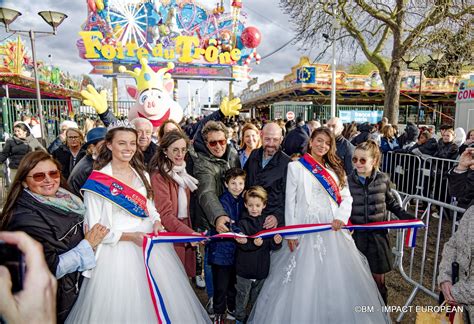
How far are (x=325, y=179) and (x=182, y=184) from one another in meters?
1.27

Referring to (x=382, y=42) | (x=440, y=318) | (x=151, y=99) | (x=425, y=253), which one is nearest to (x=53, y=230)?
(x=440, y=318)

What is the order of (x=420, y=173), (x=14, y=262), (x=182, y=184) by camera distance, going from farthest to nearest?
(x=420, y=173) < (x=182, y=184) < (x=14, y=262)

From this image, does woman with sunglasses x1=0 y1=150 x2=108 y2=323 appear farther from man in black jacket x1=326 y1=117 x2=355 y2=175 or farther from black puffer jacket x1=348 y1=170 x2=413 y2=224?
man in black jacket x1=326 y1=117 x2=355 y2=175

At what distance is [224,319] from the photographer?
115 inches

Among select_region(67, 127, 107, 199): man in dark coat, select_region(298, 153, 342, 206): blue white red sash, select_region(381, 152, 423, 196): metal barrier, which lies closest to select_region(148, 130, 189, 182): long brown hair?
select_region(67, 127, 107, 199): man in dark coat

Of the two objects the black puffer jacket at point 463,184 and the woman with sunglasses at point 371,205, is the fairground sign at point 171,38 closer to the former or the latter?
the woman with sunglasses at point 371,205

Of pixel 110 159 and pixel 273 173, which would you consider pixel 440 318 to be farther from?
pixel 110 159

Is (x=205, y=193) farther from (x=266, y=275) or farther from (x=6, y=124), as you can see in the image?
(x=6, y=124)

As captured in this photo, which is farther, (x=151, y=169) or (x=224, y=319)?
(x=224, y=319)

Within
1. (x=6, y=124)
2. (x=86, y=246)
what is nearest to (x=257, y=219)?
(x=86, y=246)

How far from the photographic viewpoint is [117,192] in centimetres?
214

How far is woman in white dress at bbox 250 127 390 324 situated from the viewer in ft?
8.04

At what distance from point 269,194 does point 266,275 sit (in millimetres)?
713

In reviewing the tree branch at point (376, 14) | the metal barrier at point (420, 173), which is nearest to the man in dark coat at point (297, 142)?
the metal barrier at point (420, 173)
